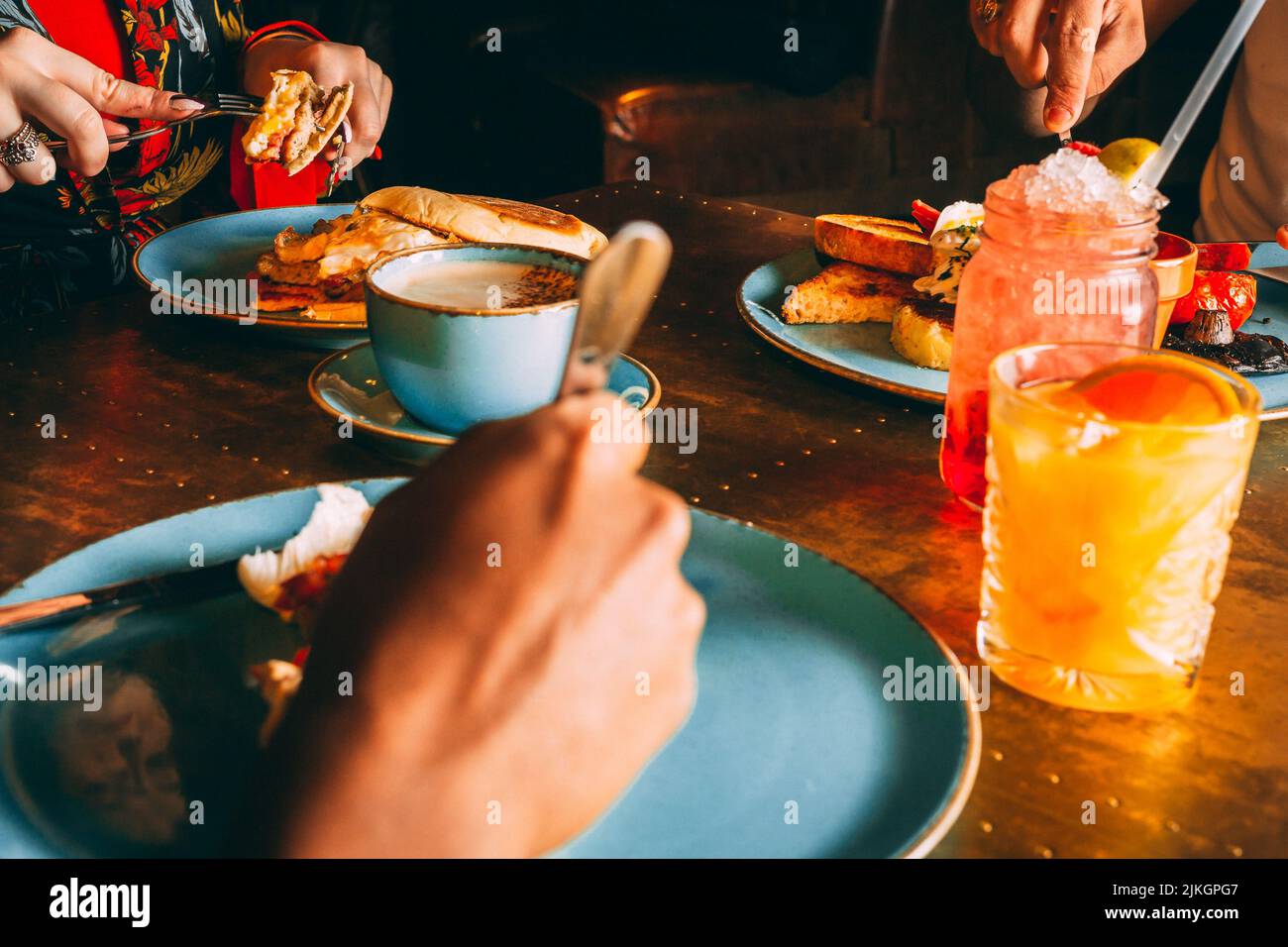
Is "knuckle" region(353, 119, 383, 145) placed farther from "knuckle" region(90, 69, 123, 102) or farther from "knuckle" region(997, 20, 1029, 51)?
"knuckle" region(997, 20, 1029, 51)

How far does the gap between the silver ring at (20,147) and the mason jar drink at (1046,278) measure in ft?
3.89

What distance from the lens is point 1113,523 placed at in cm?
64

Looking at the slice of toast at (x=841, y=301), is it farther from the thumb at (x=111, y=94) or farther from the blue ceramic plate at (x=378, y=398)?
the thumb at (x=111, y=94)

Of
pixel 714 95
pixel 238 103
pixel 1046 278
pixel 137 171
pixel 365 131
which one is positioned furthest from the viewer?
pixel 714 95

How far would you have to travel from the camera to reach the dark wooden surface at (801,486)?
60 cm

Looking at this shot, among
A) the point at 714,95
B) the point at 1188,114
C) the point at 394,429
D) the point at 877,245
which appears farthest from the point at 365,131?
the point at 714,95

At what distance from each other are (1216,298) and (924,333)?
1.06 feet

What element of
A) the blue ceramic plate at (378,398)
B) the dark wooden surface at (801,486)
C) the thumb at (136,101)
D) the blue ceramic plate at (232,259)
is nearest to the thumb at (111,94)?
the thumb at (136,101)

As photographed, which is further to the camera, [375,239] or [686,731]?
[375,239]

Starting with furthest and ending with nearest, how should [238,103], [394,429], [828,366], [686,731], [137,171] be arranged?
[137,171] < [238,103] < [828,366] < [394,429] < [686,731]

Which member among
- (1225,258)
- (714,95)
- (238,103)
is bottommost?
(714,95)

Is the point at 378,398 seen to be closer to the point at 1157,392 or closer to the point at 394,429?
the point at 394,429

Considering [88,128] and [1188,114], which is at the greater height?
[1188,114]
